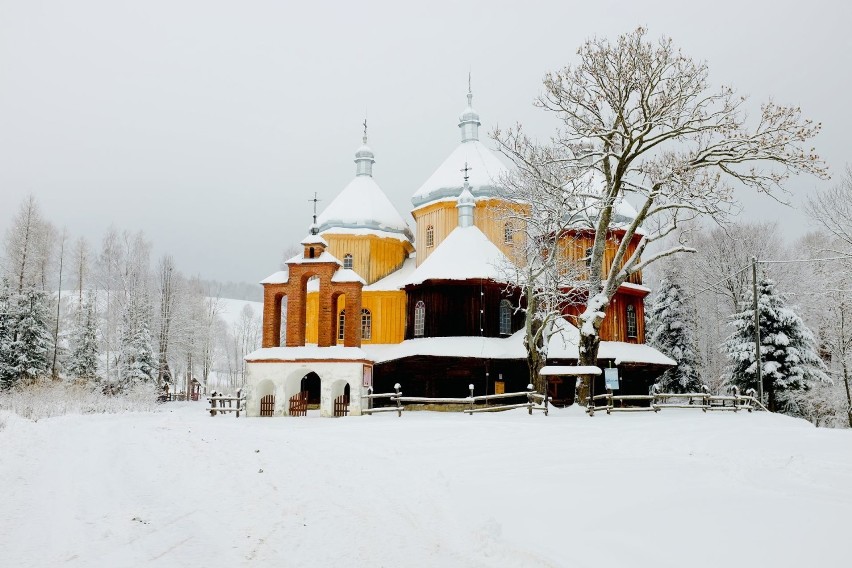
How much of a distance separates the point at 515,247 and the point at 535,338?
6.38m

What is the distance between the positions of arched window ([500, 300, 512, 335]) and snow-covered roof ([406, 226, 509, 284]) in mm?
1996

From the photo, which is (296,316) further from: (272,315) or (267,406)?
(267,406)

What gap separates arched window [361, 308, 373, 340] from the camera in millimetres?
33594

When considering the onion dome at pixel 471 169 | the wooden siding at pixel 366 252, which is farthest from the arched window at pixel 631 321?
the wooden siding at pixel 366 252

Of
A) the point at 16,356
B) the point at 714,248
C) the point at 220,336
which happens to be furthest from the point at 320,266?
the point at 220,336

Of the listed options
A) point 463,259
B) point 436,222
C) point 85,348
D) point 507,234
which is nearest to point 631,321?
→ point 507,234

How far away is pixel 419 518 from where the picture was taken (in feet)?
23.0

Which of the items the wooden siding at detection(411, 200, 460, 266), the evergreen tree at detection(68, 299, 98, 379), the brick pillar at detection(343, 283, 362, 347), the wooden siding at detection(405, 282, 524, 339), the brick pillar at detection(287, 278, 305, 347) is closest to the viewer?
the brick pillar at detection(287, 278, 305, 347)

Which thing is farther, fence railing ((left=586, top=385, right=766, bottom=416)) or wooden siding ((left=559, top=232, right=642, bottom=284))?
wooden siding ((left=559, top=232, right=642, bottom=284))

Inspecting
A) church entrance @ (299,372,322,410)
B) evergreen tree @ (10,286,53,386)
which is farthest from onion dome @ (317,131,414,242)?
evergreen tree @ (10,286,53,386)

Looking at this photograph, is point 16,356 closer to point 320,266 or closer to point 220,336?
point 320,266

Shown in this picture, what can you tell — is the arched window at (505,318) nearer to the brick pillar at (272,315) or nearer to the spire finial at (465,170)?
the spire finial at (465,170)

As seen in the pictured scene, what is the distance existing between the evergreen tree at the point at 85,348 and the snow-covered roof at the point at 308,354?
59.9 ft

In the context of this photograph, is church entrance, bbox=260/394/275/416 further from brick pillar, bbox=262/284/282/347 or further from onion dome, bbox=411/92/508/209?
onion dome, bbox=411/92/508/209
